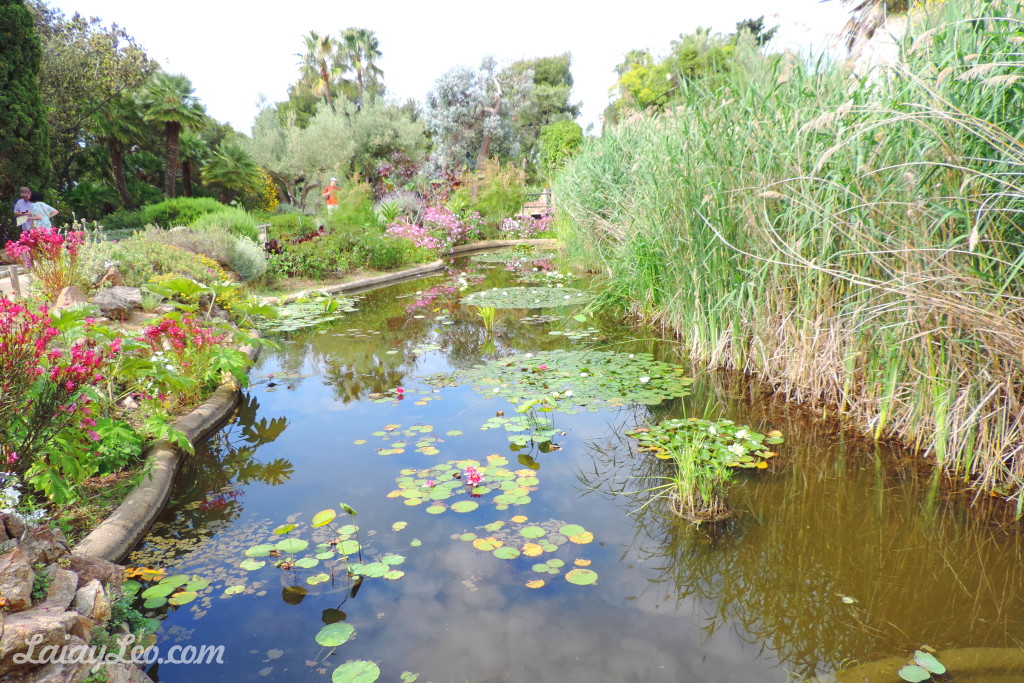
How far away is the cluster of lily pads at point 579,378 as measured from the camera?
470 centimetres

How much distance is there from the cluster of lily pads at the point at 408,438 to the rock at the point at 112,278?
14.4 ft

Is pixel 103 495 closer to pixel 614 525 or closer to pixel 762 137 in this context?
pixel 614 525

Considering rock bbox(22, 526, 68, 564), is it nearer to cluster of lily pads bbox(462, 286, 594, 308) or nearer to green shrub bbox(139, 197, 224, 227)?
cluster of lily pads bbox(462, 286, 594, 308)

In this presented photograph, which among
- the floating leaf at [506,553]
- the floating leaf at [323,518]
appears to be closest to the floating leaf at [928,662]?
the floating leaf at [506,553]

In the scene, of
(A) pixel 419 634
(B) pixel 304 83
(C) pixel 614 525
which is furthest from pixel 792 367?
(B) pixel 304 83

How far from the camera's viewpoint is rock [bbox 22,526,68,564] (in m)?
2.00

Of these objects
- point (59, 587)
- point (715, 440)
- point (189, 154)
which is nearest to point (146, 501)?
point (59, 587)

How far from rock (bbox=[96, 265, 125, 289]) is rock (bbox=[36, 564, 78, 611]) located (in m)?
5.59

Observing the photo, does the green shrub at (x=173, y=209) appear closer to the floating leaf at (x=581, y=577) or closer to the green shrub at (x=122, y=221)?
the green shrub at (x=122, y=221)

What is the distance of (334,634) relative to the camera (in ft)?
7.44

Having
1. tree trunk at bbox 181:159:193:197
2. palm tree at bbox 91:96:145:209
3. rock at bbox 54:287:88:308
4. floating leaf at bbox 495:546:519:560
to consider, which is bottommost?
floating leaf at bbox 495:546:519:560

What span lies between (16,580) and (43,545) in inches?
10.4

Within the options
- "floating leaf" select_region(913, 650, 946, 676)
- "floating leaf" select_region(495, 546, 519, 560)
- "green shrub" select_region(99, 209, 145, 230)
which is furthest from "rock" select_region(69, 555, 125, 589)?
"green shrub" select_region(99, 209, 145, 230)

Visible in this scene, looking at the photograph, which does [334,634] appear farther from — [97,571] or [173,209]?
[173,209]
